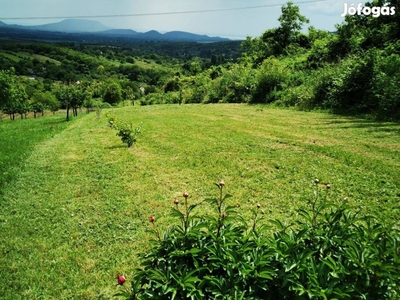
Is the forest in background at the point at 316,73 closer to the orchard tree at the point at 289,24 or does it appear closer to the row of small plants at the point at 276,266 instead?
the orchard tree at the point at 289,24

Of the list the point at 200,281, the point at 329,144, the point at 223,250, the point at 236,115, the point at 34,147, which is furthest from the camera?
the point at 236,115

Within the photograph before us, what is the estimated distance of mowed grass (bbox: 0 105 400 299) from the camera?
440 centimetres

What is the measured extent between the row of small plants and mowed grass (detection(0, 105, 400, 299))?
1.50m

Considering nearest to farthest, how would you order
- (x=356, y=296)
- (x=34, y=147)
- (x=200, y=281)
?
(x=356, y=296)
(x=200, y=281)
(x=34, y=147)

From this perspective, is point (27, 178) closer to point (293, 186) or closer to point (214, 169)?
point (214, 169)

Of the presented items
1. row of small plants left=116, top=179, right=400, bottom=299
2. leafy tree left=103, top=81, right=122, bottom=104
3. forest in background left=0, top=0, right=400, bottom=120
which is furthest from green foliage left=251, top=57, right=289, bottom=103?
leafy tree left=103, top=81, right=122, bottom=104

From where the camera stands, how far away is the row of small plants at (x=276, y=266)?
1.76m

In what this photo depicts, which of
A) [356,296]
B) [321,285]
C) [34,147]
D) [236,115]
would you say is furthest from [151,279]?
[236,115]

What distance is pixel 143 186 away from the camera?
7.04 m

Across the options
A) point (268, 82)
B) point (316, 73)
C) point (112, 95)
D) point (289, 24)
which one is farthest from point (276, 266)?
point (112, 95)

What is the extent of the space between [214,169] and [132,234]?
3.20 meters

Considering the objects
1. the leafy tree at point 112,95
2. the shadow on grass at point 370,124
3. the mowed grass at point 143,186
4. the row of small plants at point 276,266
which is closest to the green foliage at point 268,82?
the shadow on grass at point 370,124

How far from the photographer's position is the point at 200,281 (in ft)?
6.13

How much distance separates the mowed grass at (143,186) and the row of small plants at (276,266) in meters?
1.50
